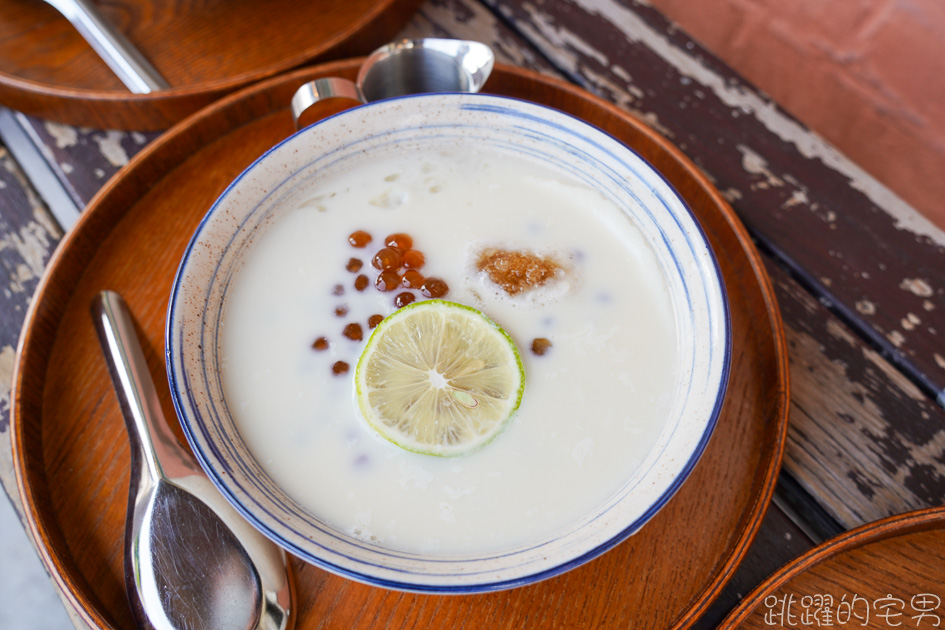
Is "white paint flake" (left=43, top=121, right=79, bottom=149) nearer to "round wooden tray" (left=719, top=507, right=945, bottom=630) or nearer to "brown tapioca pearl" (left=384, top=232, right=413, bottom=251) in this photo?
"brown tapioca pearl" (left=384, top=232, right=413, bottom=251)

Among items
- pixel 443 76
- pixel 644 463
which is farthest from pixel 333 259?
pixel 644 463

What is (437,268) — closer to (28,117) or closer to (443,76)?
(443,76)

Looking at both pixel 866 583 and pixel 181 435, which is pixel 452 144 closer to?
pixel 181 435

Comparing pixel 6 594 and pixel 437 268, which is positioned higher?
pixel 437 268

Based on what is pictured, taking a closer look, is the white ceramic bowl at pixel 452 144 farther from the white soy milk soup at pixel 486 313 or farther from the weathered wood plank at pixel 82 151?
the weathered wood plank at pixel 82 151

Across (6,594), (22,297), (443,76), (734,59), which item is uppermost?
(443,76)

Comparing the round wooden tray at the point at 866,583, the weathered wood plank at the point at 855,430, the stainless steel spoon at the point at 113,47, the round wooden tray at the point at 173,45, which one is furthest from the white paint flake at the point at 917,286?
the stainless steel spoon at the point at 113,47
